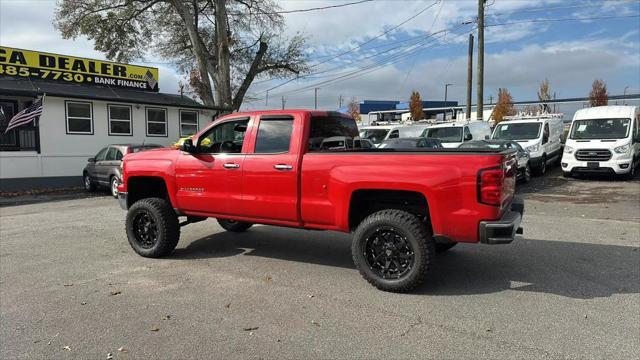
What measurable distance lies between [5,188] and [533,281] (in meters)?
17.5

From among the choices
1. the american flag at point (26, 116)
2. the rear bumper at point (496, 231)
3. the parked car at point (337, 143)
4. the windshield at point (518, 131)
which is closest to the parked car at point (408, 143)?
the windshield at point (518, 131)

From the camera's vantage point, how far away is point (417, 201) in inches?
205

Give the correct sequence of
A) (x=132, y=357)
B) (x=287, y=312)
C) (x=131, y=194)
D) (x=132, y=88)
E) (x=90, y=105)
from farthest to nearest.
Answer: (x=132, y=88) → (x=90, y=105) → (x=131, y=194) → (x=287, y=312) → (x=132, y=357)

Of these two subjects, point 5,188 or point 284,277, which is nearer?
point 284,277

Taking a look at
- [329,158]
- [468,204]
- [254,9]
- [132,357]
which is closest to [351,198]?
[329,158]

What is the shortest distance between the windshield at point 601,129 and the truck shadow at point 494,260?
10.4m

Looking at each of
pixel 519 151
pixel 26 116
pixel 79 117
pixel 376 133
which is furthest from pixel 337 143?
pixel 79 117

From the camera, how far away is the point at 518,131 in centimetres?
1750

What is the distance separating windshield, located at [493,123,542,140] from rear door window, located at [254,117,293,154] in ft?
44.8

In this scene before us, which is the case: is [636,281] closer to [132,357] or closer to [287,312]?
[287,312]

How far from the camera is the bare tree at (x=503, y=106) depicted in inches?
1877

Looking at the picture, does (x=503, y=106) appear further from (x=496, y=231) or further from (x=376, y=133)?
(x=496, y=231)

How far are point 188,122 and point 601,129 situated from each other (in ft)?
56.1

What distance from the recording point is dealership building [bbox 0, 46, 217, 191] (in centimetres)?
1738
